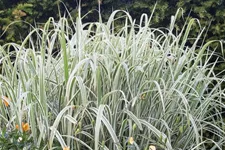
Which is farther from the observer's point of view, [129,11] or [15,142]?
[129,11]

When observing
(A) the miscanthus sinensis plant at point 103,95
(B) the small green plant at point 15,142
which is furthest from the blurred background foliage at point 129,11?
(B) the small green plant at point 15,142

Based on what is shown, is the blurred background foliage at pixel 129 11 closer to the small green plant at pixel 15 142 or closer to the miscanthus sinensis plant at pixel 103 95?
the miscanthus sinensis plant at pixel 103 95

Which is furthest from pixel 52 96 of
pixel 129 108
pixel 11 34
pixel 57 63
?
pixel 11 34

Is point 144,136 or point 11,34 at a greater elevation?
point 11,34

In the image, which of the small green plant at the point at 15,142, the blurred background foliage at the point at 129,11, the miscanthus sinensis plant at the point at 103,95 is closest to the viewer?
the small green plant at the point at 15,142

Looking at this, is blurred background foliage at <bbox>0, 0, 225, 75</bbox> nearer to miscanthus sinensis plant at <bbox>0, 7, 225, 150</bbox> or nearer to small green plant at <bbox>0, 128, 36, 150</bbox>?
miscanthus sinensis plant at <bbox>0, 7, 225, 150</bbox>

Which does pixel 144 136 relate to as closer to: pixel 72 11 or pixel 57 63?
pixel 57 63

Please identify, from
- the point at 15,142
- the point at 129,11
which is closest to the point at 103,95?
the point at 15,142

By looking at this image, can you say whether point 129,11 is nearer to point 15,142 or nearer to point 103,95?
point 103,95

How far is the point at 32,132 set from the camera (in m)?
1.92

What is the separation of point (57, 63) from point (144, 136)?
2.06 ft

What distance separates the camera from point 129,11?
333 centimetres

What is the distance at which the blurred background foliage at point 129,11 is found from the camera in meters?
3.04

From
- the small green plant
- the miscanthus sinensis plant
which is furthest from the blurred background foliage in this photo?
the small green plant
